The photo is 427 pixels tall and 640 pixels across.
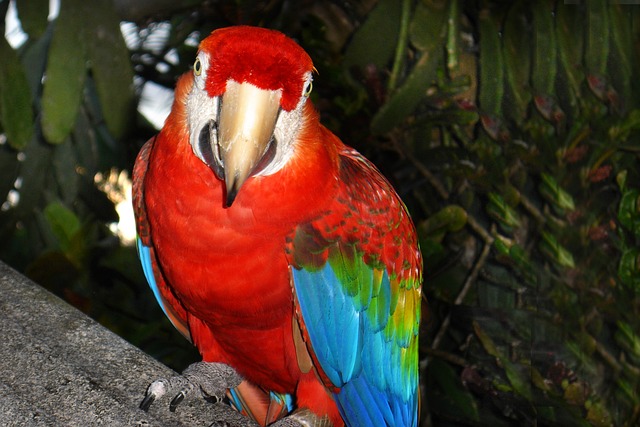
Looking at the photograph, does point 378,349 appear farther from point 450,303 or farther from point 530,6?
point 530,6

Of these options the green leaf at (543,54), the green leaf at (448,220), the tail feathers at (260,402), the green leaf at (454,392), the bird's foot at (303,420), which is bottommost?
the green leaf at (454,392)

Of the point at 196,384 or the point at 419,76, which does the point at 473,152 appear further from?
the point at 196,384

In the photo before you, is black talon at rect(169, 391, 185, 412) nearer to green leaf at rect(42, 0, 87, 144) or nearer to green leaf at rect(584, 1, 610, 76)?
green leaf at rect(42, 0, 87, 144)

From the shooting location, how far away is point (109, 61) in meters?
1.46

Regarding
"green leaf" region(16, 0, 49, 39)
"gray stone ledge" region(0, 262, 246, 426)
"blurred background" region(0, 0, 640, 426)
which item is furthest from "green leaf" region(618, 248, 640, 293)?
"green leaf" region(16, 0, 49, 39)

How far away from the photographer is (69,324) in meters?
0.90

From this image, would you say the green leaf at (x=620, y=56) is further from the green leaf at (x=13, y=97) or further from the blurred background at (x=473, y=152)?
the green leaf at (x=13, y=97)

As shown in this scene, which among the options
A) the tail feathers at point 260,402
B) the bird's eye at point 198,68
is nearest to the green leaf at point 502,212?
the tail feathers at point 260,402

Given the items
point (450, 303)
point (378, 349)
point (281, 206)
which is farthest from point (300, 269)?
point (450, 303)

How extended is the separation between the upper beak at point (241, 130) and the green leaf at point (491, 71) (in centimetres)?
Result: 94

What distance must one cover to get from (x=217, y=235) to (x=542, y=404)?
105 cm

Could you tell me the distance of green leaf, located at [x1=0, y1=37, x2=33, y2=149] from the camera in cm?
137

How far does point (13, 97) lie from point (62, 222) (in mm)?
502

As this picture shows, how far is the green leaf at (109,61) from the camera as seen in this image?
1432mm
